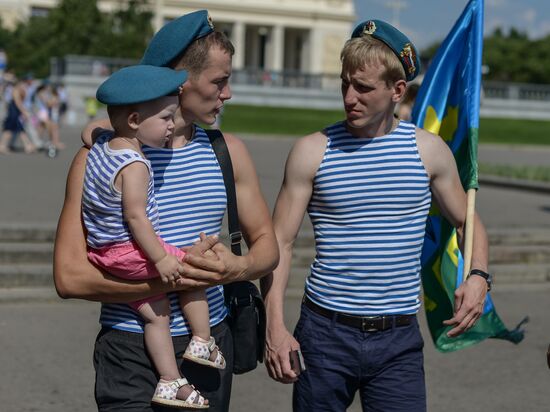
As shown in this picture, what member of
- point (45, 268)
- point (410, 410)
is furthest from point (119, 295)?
point (45, 268)

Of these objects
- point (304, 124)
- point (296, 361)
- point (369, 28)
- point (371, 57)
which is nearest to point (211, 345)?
point (296, 361)

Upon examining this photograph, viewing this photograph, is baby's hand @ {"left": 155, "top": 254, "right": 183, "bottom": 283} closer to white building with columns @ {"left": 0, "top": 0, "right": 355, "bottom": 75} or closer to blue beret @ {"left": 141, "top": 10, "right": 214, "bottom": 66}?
blue beret @ {"left": 141, "top": 10, "right": 214, "bottom": 66}

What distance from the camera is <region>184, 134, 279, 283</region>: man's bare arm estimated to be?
347 cm

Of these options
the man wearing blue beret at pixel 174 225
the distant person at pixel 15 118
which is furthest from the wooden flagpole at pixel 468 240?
the distant person at pixel 15 118

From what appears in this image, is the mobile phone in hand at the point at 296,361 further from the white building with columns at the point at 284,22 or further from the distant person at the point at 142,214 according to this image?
the white building with columns at the point at 284,22

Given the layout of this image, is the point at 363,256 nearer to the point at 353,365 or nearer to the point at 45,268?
the point at 353,365

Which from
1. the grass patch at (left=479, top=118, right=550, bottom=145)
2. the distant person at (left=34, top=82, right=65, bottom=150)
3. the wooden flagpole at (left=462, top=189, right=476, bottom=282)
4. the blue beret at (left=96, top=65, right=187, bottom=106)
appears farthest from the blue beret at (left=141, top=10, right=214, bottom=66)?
the grass patch at (left=479, top=118, right=550, bottom=145)

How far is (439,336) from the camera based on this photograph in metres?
4.57

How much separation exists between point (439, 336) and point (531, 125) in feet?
152

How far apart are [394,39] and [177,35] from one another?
747mm

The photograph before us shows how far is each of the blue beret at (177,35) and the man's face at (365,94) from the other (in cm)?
52

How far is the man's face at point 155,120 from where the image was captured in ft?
10.7

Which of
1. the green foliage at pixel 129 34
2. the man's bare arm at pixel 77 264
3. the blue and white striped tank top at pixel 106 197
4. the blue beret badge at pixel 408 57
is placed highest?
the blue beret badge at pixel 408 57

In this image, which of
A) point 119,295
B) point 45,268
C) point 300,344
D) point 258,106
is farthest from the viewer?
point 258,106
